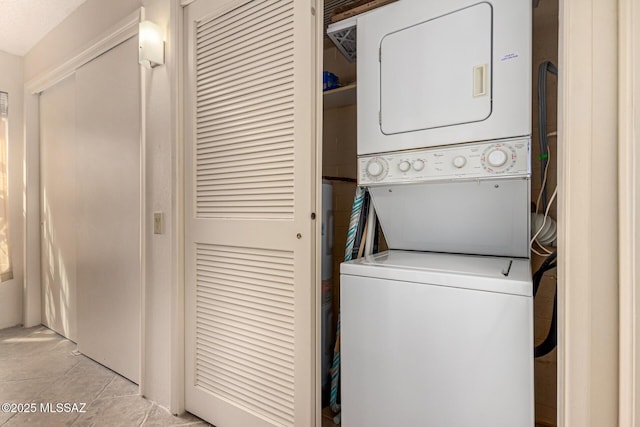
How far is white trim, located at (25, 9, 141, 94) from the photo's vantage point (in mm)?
2133

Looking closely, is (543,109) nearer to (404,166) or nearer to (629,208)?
(404,166)

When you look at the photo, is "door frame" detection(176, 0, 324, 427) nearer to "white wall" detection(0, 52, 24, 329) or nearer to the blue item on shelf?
the blue item on shelf

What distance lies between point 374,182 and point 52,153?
3.33 m

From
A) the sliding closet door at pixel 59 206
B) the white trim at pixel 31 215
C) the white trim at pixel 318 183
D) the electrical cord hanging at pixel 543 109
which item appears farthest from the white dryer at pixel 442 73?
the white trim at pixel 31 215

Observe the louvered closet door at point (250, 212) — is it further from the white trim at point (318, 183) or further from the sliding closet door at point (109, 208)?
the sliding closet door at point (109, 208)

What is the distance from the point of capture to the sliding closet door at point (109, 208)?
87.2 inches

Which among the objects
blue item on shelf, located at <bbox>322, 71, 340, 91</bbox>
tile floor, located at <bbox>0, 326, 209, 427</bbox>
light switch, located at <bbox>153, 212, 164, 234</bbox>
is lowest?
tile floor, located at <bbox>0, 326, 209, 427</bbox>

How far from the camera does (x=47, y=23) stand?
2.83 meters

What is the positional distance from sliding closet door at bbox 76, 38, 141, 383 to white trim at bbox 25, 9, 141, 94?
5cm

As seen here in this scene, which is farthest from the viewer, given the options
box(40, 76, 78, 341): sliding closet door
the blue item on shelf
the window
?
the window

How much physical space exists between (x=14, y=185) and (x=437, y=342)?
4.16 meters

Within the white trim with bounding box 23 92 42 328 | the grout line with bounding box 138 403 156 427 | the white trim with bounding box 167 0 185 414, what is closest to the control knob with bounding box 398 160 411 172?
the white trim with bounding box 167 0 185 414

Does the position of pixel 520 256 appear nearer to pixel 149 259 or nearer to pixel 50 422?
pixel 149 259

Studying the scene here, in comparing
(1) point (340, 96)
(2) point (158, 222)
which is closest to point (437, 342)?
(1) point (340, 96)
